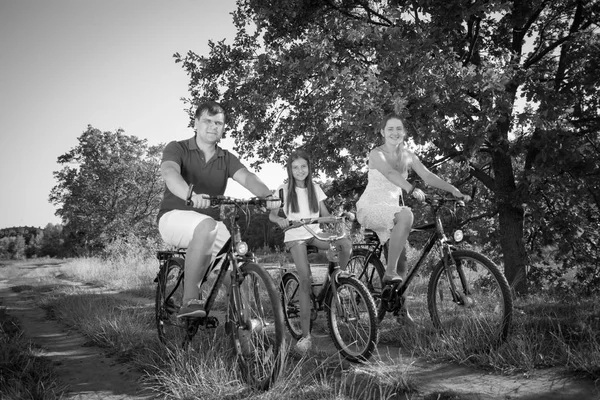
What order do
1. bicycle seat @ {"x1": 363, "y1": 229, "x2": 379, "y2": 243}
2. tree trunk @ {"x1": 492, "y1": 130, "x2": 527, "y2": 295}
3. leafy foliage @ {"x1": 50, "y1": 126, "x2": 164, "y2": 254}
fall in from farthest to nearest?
leafy foliage @ {"x1": 50, "y1": 126, "x2": 164, "y2": 254}
tree trunk @ {"x1": 492, "y1": 130, "x2": 527, "y2": 295}
bicycle seat @ {"x1": 363, "y1": 229, "x2": 379, "y2": 243}

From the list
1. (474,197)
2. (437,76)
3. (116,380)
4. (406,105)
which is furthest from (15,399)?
(474,197)

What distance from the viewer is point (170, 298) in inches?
179

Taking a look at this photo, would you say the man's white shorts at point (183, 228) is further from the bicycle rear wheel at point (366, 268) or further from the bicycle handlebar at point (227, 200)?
the bicycle rear wheel at point (366, 268)

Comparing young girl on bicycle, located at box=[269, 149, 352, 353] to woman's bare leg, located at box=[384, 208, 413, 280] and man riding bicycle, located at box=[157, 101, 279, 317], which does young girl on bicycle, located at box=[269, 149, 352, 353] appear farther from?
man riding bicycle, located at box=[157, 101, 279, 317]

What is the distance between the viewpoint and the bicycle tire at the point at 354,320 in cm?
360

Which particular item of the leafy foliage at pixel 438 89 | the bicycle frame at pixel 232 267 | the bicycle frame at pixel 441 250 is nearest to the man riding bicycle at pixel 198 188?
the bicycle frame at pixel 232 267

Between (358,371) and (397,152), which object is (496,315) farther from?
(397,152)

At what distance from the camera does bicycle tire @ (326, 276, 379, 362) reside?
11.8 ft

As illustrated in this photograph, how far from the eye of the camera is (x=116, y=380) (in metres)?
3.51

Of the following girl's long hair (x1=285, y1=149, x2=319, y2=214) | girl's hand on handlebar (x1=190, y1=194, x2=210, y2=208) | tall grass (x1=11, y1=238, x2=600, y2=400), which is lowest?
tall grass (x1=11, y1=238, x2=600, y2=400)

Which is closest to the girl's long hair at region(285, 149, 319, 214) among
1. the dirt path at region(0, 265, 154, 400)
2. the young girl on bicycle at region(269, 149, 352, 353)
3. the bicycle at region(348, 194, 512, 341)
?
the young girl on bicycle at region(269, 149, 352, 353)

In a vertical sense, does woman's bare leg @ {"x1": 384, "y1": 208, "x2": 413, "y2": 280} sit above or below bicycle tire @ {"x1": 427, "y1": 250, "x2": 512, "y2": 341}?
above

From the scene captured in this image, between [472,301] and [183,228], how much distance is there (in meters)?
2.53

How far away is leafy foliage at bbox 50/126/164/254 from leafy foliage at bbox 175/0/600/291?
91.7ft
